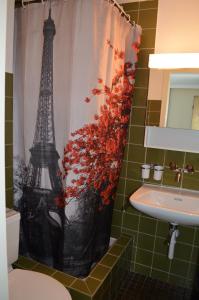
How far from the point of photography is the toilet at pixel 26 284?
4.40 feet

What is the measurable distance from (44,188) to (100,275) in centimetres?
75

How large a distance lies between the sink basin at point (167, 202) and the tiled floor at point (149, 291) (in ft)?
2.40

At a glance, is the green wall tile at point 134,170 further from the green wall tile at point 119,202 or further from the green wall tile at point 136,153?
the green wall tile at point 119,202

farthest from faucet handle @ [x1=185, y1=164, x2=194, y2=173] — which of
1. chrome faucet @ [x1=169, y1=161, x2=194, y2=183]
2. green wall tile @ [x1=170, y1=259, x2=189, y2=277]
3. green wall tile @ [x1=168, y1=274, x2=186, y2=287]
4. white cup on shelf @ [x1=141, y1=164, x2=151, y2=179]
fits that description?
green wall tile @ [x1=168, y1=274, x2=186, y2=287]

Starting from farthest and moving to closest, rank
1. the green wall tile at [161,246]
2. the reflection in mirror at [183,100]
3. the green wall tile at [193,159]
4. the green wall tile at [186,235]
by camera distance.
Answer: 1. the green wall tile at [161,246]
2. the green wall tile at [186,235]
3. the green wall tile at [193,159]
4. the reflection in mirror at [183,100]

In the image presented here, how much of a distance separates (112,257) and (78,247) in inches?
17.2

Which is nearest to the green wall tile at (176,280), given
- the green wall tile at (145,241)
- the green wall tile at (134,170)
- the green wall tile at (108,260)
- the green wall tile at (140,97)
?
the green wall tile at (145,241)

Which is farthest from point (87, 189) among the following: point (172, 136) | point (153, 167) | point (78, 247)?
point (172, 136)

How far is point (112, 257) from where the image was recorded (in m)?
1.95

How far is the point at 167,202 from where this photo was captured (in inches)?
76.6

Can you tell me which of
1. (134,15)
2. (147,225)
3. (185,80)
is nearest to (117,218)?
(147,225)

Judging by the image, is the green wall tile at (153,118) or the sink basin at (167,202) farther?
the green wall tile at (153,118)

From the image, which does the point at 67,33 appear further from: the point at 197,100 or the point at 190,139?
the point at 190,139

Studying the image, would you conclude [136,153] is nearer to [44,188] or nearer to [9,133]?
[44,188]
